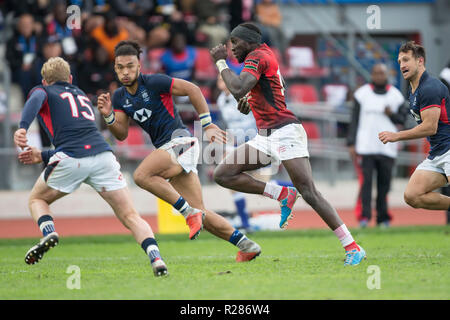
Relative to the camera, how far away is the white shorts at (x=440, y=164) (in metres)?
8.61

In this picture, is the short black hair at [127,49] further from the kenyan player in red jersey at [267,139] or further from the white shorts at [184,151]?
the white shorts at [184,151]

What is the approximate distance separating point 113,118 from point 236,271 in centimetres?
218

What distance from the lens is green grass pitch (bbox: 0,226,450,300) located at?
6.42 m

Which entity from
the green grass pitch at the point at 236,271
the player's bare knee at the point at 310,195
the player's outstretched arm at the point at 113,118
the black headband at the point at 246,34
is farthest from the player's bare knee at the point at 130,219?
the black headband at the point at 246,34

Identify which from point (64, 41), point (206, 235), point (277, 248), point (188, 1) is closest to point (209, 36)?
point (188, 1)

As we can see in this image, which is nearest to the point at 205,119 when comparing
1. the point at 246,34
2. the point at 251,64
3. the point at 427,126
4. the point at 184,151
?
the point at 184,151

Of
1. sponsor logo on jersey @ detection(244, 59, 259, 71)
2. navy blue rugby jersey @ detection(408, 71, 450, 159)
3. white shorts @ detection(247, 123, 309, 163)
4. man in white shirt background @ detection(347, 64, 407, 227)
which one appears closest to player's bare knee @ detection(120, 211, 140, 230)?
white shorts @ detection(247, 123, 309, 163)

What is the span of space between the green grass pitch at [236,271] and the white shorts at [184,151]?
112 cm

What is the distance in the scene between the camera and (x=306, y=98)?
63.9 ft

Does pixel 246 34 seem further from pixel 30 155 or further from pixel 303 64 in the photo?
pixel 303 64

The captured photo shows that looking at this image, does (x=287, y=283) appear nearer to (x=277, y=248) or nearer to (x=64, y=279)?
(x=64, y=279)

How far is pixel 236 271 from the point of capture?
25.7 ft

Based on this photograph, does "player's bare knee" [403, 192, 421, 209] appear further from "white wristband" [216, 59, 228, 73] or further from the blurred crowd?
the blurred crowd
